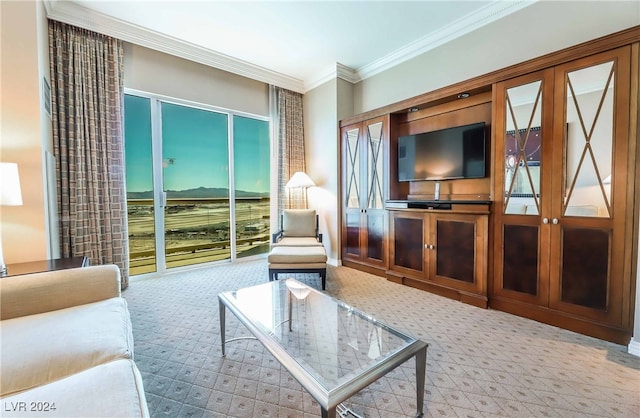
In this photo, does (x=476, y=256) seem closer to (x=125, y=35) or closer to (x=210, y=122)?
(x=210, y=122)

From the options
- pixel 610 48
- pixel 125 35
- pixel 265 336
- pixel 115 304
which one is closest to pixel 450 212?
pixel 610 48

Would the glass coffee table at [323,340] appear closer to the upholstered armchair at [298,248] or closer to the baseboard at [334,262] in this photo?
the upholstered armchair at [298,248]

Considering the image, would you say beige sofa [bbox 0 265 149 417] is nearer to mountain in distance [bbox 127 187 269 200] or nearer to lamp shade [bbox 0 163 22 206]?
lamp shade [bbox 0 163 22 206]

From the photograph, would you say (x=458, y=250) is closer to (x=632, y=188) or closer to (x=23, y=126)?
(x=632, y=188)

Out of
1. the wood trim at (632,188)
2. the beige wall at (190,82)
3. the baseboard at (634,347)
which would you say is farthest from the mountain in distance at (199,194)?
the baseboard at (634,347)

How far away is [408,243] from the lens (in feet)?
10.9

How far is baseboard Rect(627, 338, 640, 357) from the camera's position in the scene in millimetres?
1848

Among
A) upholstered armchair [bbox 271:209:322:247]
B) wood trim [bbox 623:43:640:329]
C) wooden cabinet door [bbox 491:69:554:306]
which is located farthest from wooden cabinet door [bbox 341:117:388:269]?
wood trim [bbox 623:43:640:329]

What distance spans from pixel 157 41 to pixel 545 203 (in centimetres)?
472

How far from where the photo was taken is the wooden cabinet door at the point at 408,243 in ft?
10.4

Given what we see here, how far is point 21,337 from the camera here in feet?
4.06

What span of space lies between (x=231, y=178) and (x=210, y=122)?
937mm

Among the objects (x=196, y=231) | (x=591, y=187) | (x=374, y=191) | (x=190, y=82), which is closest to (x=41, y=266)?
(x=196, y=231)

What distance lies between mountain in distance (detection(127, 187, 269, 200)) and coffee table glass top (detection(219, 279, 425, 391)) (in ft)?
8.30
